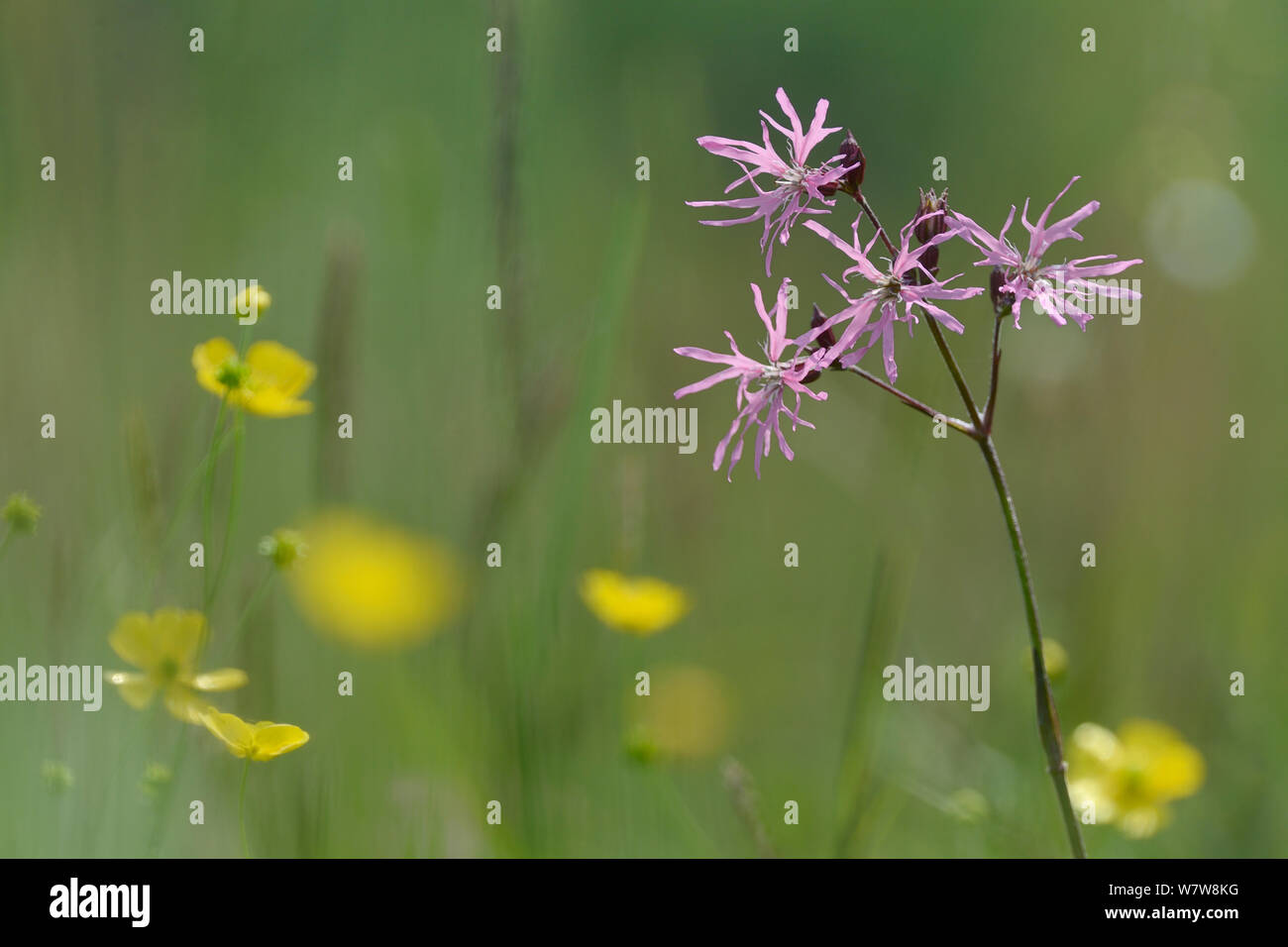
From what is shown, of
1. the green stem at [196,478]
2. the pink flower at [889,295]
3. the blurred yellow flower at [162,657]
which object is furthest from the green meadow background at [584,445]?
the pink flower at [889,295]

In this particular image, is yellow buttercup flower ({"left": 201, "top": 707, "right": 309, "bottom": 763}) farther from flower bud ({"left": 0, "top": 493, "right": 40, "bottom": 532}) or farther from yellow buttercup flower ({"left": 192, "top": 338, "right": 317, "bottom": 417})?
flower bud ({"left": 0, "top": 493, "right": 40, "bottom": 532})

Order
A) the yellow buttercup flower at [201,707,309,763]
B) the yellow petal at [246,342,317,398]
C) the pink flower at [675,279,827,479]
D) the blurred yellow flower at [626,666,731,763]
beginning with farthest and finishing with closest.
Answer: the blurred yellow flower at [626,666,731,763] → the yellow petal at [246,342,317,398] → the yellow buttercup flower at [201,707,309,763] → the pink flower at [675,279,827,479]

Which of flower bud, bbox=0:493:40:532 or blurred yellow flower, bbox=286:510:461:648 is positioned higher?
flower bud, bbox=0:493:40:532

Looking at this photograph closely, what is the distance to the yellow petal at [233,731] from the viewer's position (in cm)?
144

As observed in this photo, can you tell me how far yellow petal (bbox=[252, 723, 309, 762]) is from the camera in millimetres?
1438

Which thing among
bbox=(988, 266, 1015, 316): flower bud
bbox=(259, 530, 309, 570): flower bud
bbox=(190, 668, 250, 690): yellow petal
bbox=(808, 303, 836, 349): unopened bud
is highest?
bbox=(988, 266, 1015, 316): flower bud

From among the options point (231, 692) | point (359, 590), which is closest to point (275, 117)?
point (359, 590)

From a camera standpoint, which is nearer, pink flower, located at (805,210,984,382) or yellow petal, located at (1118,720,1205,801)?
pink flower, located at (805,210,984,382)

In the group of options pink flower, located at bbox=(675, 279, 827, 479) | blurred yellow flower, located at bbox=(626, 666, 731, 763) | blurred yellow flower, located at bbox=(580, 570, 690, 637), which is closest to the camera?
pink flower, located at bbox=(675, 279, 827, 479)

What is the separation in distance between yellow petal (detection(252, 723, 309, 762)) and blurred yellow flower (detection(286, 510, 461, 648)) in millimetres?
803

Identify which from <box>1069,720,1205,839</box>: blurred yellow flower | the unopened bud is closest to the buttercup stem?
the unopened bud

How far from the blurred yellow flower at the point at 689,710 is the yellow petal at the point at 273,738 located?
1063mm

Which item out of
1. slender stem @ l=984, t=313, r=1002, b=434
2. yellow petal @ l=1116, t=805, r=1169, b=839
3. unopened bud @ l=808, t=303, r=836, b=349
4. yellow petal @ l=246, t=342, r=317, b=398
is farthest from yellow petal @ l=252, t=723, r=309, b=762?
yellow petal @ l=1116, t=805, r=1169, b=839
